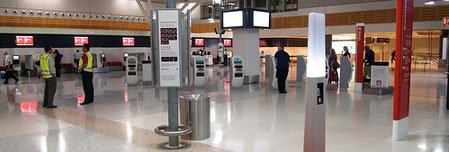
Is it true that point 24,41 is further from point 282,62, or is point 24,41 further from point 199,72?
point 282,62

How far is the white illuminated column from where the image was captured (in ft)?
11.6

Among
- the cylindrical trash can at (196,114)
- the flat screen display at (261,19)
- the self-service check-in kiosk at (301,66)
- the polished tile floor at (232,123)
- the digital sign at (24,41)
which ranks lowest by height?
the polished tile floor at (232,123)

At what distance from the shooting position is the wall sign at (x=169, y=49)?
4.79 m

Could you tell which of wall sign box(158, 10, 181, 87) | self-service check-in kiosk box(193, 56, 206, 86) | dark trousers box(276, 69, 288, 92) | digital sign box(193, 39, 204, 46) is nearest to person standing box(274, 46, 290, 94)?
dark trousers box(276, 69, 288, 92)

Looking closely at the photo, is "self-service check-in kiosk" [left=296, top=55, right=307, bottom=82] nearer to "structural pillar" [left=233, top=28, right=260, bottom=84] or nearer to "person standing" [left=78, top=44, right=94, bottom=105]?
"structural pillar" [left=233, top=28, right=260, bottom=84]

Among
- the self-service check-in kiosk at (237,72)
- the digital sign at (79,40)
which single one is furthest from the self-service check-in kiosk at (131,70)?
the digital sign at (79,40)

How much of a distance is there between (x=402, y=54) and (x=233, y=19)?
8.80m

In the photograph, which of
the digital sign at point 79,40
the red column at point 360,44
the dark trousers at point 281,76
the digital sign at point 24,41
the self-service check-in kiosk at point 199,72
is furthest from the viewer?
the digital sign at point 79,40

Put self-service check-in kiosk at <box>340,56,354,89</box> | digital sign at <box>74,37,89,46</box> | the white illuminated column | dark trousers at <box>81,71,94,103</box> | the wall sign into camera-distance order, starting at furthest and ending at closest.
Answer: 1. digital sign at <box>74,37,89,46</box>
2. self-service check-in kiosk at <box>340,56,354,89</box>
3. dark trousers at <box>81,71,94,103</box>
4. the wall sign
5. the white illuminated column

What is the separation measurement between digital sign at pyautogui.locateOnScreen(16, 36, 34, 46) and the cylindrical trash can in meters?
18.0

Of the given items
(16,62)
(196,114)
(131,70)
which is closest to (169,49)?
(196,114)

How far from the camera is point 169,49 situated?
4836mm

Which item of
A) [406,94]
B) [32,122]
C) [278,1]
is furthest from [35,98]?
[278,1]

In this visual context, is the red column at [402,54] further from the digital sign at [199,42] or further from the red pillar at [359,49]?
the digital sign at [199,42]
